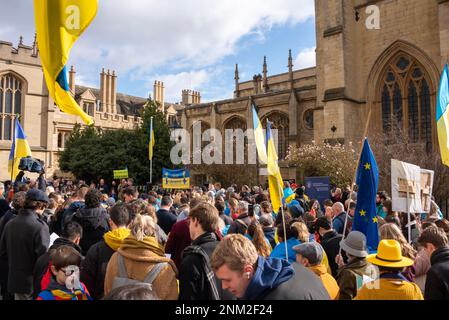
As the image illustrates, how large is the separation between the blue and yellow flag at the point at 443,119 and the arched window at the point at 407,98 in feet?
32.8

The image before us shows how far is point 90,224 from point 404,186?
4457 millimetres

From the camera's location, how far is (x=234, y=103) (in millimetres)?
29016

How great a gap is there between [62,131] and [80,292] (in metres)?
39.9

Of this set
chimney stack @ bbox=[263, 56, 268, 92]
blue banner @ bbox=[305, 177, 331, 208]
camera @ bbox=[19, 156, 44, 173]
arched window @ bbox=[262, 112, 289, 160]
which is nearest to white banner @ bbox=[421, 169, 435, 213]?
blue banner @ bbox=[305, 177, 331, 208]

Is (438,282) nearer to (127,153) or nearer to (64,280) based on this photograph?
(64,280)

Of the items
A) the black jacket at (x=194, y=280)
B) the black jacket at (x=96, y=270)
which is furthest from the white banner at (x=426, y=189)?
→ the black jacket at (x=96, y=270)

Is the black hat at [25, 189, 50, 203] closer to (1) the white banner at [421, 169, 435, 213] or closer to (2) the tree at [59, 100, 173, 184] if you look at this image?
(1) the white banner at [421, 169, 435, 213]

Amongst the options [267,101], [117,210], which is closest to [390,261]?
[117,210]

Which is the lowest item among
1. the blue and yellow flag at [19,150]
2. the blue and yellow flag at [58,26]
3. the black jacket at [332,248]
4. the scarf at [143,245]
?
the black jacket at [332,248]

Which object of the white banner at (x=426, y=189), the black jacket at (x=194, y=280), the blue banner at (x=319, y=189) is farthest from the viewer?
the blue banner at (x=319, y=189)

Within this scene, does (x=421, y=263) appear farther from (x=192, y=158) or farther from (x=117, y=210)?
(x=192, y=158)

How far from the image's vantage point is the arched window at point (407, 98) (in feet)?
59.0

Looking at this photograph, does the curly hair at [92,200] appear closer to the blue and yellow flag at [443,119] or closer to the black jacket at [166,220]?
the black jacket at [166,220]
